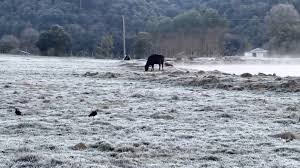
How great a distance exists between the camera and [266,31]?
84688mm

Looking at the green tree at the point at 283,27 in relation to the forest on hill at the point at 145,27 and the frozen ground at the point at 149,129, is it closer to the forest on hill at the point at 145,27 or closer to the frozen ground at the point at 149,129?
the forest on hill at the point at 145,27

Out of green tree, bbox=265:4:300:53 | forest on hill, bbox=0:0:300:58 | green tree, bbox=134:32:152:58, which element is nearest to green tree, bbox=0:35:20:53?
forest on hill, bbox=0:0:300:58

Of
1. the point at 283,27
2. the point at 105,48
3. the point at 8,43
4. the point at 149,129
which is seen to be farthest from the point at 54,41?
the point at 149,129

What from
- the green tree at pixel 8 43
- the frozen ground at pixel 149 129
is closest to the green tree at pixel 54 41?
the green tree at pixel 8 43

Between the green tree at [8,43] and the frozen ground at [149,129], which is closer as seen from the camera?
the frozen ground at [149,129]

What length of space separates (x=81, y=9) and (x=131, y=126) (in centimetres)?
9357

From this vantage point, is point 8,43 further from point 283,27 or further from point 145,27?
point 283,27

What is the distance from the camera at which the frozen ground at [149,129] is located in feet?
28.7

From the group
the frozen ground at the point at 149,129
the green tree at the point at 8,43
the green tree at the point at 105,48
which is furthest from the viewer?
the green tree at the point at 8,43

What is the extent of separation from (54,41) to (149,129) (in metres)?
73.3

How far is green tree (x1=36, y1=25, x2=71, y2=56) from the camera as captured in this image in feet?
267

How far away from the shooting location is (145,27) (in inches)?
3740

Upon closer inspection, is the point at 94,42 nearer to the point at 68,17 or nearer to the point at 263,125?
the point at 68,17

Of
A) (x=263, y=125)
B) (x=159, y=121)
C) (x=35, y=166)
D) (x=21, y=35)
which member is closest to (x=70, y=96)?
(x=159, y=121)
